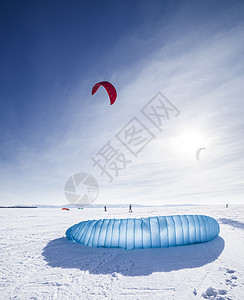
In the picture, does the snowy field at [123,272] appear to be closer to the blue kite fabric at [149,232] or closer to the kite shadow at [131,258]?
the kite shadow at [131,258]

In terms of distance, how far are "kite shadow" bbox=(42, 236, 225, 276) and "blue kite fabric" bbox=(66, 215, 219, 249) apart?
163 mm

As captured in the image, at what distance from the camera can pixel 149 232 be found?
18.2ft

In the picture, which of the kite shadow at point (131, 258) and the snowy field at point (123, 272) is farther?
the kite shadow at point (131, 258)

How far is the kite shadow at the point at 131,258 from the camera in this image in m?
4.23

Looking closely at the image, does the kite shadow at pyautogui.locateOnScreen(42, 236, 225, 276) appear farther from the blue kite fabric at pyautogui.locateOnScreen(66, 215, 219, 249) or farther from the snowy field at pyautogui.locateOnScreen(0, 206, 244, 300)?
the blue kite fabric at pyautogui.locateOnScreen(66, 215, 219, 249)

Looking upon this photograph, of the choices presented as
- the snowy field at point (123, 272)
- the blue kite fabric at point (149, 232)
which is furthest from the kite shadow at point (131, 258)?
the blue kite fabric at point (149, 232)

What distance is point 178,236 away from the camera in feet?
18.6

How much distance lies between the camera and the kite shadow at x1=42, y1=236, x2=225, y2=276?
4230 mm

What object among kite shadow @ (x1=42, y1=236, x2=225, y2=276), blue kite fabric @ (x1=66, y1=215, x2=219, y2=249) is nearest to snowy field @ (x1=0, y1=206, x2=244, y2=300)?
kite shadow @ (x1=42, y1=236, x2=225, y2=276)

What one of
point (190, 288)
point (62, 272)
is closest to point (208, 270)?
point (190, 288)

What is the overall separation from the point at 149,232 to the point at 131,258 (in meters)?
0.99

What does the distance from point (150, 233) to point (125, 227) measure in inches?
30.3

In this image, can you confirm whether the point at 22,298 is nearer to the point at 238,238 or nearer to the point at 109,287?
the point at 109,287

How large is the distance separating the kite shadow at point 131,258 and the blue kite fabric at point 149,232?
163mm
